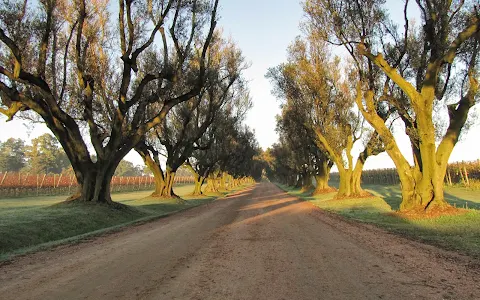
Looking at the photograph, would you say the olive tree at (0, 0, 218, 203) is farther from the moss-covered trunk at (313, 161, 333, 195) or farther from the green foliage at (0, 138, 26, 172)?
the green foliage at (0, 138, 26, 172)

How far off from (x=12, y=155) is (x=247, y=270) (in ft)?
452

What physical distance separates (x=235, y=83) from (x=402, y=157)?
68.6 feet

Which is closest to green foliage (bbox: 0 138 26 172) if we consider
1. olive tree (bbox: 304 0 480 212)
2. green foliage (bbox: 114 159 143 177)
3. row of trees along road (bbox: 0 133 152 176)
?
row of trees along road (bbox: 0 133 152 176)

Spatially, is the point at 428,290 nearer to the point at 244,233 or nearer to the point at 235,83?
the point at 244,233

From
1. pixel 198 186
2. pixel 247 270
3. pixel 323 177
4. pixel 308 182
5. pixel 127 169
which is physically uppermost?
pixel 127 169

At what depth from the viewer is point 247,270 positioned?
6.43 metres

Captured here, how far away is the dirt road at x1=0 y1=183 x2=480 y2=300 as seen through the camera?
5.11 m

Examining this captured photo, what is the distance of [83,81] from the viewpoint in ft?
62.7

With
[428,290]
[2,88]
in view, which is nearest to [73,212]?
[2,88]

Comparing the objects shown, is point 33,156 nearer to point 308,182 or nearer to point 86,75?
point 308,182

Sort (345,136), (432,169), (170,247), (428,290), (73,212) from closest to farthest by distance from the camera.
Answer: (428,290) → (170,247) → (432,169) → (73,212) → (345,136)

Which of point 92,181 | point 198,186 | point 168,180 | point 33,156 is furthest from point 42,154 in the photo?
point 92,181

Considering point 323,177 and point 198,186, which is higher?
point 323,177

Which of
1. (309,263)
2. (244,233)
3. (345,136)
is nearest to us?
(309,263)
